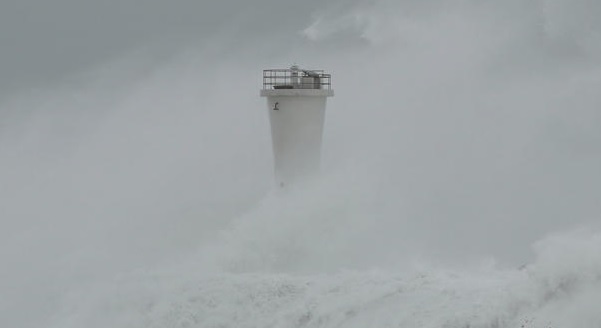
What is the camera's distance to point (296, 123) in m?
35.2

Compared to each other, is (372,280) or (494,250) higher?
(494,250)

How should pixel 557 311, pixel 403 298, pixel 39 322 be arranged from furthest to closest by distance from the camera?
pixel 39 322
pixel 403 298
pixel 557 311

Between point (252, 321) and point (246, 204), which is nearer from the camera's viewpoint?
point (252, 321)

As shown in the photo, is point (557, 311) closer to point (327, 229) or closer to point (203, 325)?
point (203, 325)

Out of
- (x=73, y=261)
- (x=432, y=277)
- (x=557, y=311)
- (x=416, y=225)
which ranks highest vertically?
(x=416, y=225)

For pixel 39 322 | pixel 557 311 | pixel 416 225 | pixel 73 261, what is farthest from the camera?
pixel 416 225

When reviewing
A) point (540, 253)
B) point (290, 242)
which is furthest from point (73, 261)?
point (540, 253)

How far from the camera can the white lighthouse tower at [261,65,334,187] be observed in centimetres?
3512

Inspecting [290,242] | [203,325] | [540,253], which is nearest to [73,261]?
[290,242]

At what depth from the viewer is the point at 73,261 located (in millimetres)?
36219

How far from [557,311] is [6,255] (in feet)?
64.3

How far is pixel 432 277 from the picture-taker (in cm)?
2847

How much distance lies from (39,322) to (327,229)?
27.4 feet

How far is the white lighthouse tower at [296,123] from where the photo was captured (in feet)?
115
